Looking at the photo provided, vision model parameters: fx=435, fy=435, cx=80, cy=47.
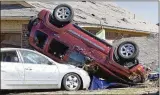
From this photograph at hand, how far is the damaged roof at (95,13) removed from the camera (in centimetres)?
1962

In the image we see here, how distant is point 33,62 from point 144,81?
3898 mm

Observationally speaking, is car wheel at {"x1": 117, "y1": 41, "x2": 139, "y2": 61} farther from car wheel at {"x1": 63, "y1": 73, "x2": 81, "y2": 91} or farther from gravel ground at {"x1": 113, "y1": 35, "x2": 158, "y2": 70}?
gravel ground at {"x1": 113, "y1": 35, "x2": 158, "y2": 70}

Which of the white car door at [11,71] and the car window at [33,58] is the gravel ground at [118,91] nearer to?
the white car door at [11,71]

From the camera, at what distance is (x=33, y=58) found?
13211 mm

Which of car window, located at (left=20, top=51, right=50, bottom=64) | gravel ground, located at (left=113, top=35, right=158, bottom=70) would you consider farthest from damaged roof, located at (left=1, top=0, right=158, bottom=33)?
car window, located at (left=20, top=51, right=50, bottom=64)

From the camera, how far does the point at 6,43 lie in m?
18.9

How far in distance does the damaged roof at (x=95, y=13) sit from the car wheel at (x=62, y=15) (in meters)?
3.68

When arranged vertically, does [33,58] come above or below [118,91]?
above

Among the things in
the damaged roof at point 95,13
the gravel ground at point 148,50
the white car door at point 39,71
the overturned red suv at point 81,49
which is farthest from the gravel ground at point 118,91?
the damaged roof at point 95,13

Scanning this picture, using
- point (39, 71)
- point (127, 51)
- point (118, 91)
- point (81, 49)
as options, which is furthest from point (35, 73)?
point (127, 51)

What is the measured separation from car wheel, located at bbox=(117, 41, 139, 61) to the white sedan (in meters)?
1.36

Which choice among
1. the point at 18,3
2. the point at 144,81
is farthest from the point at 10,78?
the point at 18,3

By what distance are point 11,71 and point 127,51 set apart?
156 inches

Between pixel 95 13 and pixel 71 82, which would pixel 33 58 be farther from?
pixel 95 13
